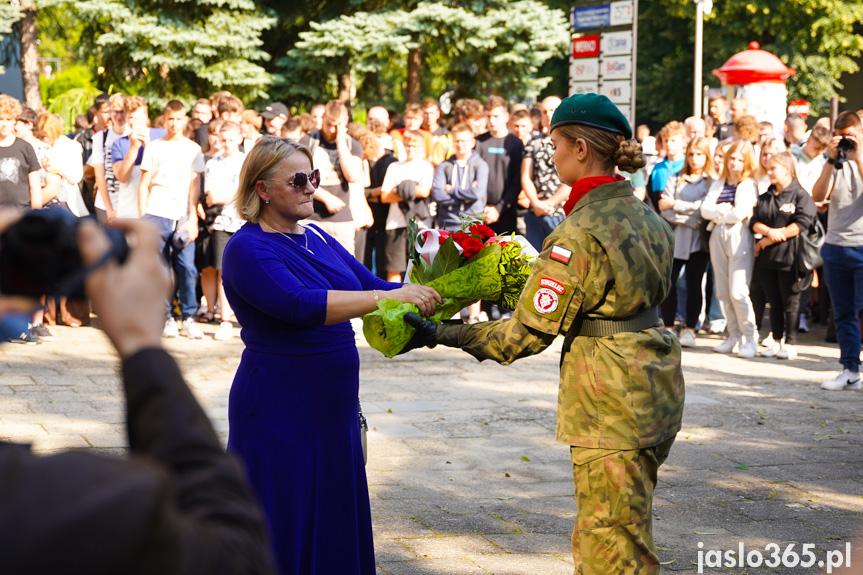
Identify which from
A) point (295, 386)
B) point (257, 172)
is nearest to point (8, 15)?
point (257, 172)

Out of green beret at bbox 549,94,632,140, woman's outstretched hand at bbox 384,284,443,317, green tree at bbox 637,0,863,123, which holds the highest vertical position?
green tree at bbox 637,0,863,123

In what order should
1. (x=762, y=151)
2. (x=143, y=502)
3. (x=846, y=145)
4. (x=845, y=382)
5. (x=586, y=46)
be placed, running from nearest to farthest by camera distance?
(x=143, y=502), (x=846, y=145), (x=845, y=382), (x=762, y=151), (x=586, y=46)

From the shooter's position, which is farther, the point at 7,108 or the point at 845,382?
the point at 7,108

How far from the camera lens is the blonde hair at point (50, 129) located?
1115 centimetres

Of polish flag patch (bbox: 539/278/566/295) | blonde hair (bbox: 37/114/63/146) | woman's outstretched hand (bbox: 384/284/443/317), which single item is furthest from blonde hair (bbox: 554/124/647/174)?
blonde hair (bbox: 37/114/63/146)

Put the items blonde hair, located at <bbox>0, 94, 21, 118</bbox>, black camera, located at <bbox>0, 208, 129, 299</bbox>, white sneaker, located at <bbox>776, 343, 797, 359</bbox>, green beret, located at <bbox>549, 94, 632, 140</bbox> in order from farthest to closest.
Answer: white sneaker, located at <bbox>776, 343, 797, 359</bbox>, blonde hair, located at <bbox>0, 94, 21, 118</bbox>, green beret, located at <bbox>549, 94, 632, 140</bbox>, black camera, located at <bbox>0, 208, 129, 299</bbox>

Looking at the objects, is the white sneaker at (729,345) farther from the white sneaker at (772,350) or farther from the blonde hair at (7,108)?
the blonde hair at (7,108)

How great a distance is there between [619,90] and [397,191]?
537 cm

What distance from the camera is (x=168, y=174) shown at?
1016cm

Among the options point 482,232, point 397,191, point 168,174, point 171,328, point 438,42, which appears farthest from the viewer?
point 438,42

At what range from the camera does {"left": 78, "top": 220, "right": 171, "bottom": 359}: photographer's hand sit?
58.2 inches

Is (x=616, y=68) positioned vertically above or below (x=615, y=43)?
below

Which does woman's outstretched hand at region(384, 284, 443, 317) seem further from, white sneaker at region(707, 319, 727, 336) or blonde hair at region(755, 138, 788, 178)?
white sneaker at region(707, 319, 727, 336)

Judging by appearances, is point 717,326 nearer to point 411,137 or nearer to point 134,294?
point 411,137
